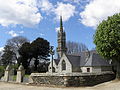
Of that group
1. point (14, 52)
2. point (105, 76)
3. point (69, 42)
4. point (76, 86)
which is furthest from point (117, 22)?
point (69, 42)

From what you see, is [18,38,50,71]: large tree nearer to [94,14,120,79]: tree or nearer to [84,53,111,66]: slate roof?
[84,53,111,66]: slate roof

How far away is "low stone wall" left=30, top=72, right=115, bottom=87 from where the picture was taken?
19.2m

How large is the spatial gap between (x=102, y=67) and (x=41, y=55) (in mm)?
26343

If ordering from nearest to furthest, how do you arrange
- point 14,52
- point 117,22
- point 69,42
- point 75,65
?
point 117,22 → point 75,65 → point 14,52 → point 69,42

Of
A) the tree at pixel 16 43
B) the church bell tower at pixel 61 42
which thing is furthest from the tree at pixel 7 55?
the church bell tower at pixel 61 42

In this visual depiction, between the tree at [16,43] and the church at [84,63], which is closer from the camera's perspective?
the church at [84,63]

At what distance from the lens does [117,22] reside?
2559 cm

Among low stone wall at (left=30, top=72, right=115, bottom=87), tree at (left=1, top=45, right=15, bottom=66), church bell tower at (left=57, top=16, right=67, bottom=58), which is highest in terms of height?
church bell tower at (left=57, top=16, right=67, bottom=58)

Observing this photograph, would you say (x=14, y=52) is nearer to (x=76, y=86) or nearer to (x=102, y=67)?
(x=102, y=67)

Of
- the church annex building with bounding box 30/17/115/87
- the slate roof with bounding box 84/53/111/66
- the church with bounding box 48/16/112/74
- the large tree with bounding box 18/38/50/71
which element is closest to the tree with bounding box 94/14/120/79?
the church annex building with bounding box 30/17/115/87

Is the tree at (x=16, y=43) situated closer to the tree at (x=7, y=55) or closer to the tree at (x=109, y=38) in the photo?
the tree at (x=7, y=55)

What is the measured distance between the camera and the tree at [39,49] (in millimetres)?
57719

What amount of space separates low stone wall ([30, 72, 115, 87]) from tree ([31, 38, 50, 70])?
1417 inches

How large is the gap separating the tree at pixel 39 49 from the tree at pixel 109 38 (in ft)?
109
